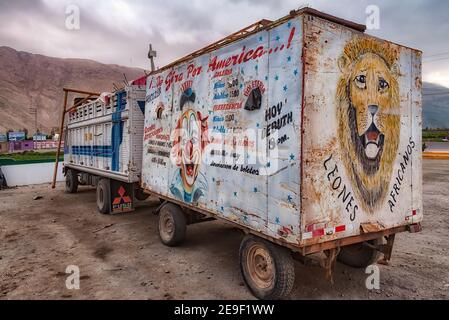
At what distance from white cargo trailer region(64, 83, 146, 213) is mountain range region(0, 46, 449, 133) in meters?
85.5

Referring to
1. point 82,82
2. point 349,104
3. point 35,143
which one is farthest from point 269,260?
point 82,82

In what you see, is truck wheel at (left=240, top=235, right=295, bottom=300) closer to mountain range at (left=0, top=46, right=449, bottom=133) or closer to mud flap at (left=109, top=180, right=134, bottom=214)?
mud flap at (left=109, top=180, right=134, bottom=214)

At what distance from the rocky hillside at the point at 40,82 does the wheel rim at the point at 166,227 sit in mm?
91413

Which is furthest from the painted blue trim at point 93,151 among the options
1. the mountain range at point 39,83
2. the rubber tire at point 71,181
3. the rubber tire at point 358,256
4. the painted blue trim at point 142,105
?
the mountain range at point 39,83

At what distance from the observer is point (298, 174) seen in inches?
142

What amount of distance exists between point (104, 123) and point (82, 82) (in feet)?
443

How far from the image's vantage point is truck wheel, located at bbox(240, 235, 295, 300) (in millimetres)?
3924

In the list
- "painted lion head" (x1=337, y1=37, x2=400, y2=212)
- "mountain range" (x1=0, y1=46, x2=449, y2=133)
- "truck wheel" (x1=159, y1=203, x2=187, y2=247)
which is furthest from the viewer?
"mountain range" (x1=0, y1=46, x2=449, y2=133)

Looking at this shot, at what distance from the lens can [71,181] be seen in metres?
13.2

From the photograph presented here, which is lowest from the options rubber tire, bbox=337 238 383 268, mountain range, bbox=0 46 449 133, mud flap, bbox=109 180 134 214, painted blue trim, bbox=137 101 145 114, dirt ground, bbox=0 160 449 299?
dirt ground, bbox=0 160 449 299

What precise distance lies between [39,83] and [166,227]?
135153 millimetres

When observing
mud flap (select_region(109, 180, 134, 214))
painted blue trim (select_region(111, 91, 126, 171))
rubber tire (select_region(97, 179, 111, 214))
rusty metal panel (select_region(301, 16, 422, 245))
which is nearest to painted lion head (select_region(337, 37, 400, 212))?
rusty metal panel (select_region(301, 16, 422, 245))

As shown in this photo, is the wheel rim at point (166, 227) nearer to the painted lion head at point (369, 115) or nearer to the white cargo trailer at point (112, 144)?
the white cargo trailer at point (112, 144)

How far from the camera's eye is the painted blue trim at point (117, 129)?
8.25m
